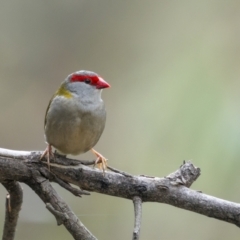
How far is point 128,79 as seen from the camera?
4.37 metres

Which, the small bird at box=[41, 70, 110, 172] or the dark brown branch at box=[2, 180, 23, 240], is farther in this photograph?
the small bird at box=[41, 70, 110, 172]

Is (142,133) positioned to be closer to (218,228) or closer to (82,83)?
(218,228)

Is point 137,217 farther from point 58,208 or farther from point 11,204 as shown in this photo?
point 11,204

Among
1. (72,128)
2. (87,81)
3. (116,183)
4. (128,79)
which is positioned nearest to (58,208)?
(116,183)

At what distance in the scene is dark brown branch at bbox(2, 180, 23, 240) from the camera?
191cm

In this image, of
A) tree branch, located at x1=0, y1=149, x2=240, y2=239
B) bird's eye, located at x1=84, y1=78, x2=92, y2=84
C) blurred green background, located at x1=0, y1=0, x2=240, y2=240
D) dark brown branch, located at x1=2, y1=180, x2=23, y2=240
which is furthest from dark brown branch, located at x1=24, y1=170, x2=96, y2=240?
blurred green background, located at x1=0, y1=0, x2=240, y2=240

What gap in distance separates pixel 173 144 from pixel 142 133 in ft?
1.16

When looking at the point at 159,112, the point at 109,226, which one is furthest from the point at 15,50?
the point at 109,226

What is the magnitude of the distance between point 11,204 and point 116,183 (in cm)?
49

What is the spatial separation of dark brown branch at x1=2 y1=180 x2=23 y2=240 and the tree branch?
0.22ft

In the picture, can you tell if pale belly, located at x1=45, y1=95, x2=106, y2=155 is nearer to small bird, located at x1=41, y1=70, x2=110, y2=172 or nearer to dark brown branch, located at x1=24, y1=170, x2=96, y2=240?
small bird, located at x1=41, y1=70, x2=110, y2=172

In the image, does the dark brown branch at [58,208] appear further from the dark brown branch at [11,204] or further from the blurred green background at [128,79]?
the blurred green background at [128,79]

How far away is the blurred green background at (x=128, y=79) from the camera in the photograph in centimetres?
398

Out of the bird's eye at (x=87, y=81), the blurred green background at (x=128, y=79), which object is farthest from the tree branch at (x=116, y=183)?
the blurred green background at (x=128, y=79)
